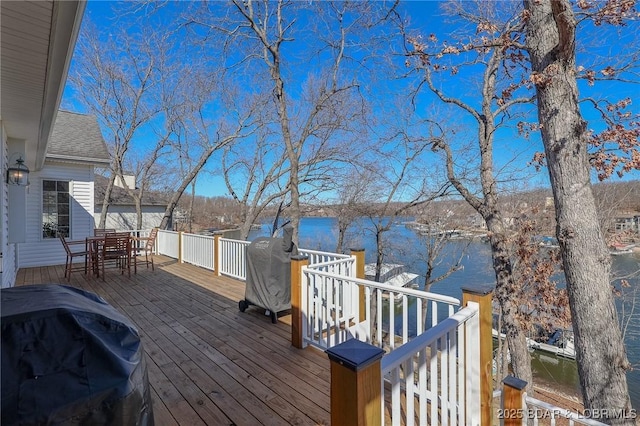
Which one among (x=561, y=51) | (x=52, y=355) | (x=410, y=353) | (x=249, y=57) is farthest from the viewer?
(x=249, y=57)

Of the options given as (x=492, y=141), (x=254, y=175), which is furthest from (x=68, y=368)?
(x=254, y=175)

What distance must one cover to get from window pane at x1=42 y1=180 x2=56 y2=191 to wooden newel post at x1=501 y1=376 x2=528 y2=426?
10552 mm

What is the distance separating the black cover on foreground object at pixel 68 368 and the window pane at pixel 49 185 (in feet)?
29.1

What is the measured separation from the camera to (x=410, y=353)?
1651 mm

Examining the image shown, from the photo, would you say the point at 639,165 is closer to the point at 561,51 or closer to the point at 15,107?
the point at 561,51

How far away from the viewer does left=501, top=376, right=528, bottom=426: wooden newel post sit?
7.77ft

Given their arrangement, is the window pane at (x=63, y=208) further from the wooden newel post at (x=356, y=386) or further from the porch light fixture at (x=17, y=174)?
the wooden newel post at (x=356, y=386)

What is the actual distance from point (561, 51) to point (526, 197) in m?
6.36

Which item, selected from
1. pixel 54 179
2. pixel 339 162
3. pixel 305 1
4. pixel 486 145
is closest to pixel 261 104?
pixel 339 162

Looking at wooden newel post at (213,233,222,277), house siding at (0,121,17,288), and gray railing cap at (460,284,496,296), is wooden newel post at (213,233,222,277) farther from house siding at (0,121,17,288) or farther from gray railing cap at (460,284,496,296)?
gray railing cap at (460,284,496,296)

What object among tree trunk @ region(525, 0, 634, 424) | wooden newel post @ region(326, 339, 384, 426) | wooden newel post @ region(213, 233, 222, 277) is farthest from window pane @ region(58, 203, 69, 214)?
tree trunk @ region(525, 0, 634, 424)

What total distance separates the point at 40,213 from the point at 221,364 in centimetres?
800

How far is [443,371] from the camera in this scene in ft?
6.64

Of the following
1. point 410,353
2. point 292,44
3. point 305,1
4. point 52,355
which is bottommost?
point 410,353
